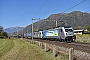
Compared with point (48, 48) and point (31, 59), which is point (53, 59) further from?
point (48, 48)

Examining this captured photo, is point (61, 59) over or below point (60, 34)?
below

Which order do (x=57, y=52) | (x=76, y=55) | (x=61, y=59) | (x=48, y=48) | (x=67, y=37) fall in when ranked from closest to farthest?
1. (x=76, y=55)
2. (x=61, y=59)
3. (x=57, y=52)
4. (x=48, y=48)
5. (x=67, y=37)

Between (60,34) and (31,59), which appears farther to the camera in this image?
(60,34)

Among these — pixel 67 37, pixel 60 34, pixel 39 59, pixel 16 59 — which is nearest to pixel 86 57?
pixel 39 59

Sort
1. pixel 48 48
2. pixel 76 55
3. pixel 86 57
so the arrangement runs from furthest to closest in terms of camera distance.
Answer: pixel 48 48 → pixel 76 55 → pixel 86 57

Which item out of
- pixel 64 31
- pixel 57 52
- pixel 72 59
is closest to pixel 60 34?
pixel 64 31

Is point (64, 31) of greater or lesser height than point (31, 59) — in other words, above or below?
above

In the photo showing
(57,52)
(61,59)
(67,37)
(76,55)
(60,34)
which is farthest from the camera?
(60,34)

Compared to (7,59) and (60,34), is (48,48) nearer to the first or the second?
(7,59)

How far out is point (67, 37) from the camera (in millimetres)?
39312

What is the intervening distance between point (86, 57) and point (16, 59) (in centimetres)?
620

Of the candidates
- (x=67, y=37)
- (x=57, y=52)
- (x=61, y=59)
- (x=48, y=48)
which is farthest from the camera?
(x=67, y=37)

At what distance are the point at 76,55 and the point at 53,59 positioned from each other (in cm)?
219

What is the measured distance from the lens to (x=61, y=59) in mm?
15109
